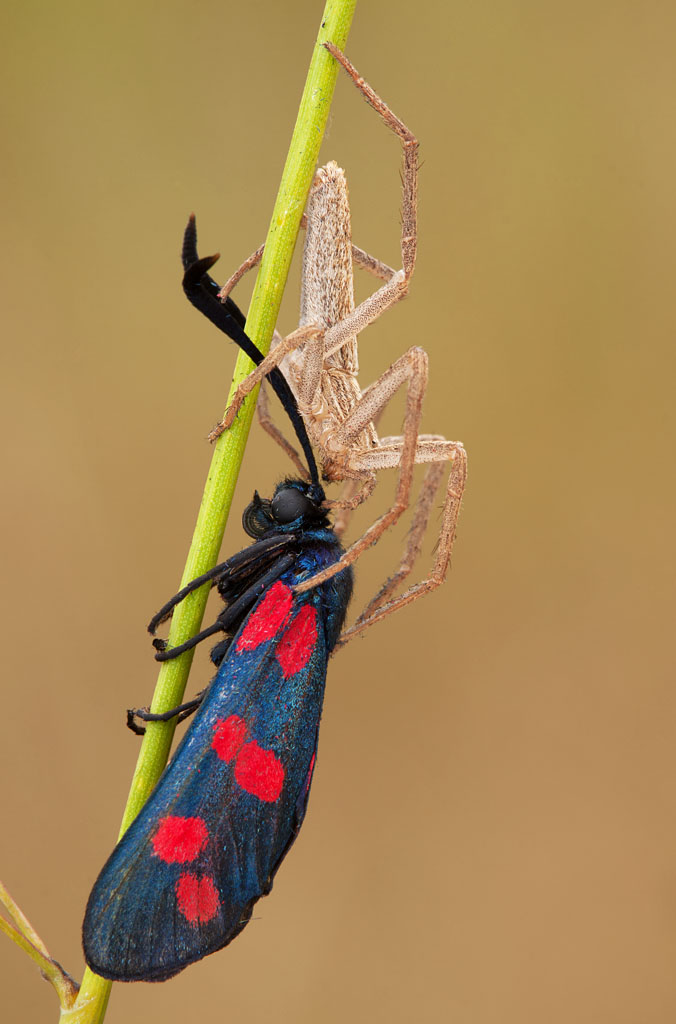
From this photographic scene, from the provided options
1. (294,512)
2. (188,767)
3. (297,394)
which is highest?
(297,394)

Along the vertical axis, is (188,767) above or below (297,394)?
below

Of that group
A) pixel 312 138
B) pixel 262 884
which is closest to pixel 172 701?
pixel 262 884

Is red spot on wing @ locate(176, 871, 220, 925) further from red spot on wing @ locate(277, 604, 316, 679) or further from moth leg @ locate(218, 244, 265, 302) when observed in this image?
moth leg @ locate(218, 244, 265, 302)

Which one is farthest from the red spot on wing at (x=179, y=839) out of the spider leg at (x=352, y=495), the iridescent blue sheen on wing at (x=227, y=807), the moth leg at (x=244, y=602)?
the spider leg at (x=352, y=495)

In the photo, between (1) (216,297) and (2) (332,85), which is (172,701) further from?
(2) (332,85)

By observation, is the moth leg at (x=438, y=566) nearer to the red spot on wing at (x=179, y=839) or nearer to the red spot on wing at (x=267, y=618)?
the red spot on wing at (x=267, y=618)

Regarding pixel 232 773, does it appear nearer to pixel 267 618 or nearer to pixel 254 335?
pixel 267 618
